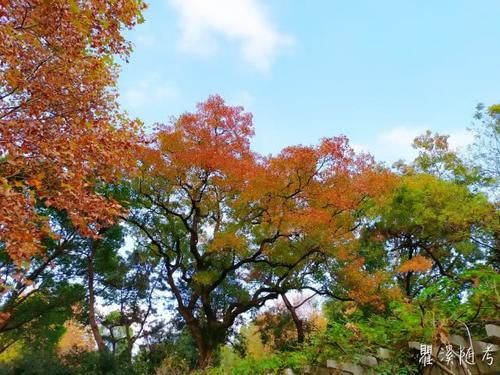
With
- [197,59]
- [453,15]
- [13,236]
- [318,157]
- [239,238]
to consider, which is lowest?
[13,236]

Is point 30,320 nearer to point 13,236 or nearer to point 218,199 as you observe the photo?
point 218,199

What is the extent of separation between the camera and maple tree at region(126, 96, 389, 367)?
11.0 m

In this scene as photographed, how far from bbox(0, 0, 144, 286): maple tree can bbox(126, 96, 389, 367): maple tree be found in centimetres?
638

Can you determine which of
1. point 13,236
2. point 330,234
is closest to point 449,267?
point 330,234

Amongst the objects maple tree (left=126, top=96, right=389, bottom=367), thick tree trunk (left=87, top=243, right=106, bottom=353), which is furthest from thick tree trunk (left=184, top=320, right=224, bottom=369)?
thick tree trunk (left=87, top=243, right=106, bottom=353)

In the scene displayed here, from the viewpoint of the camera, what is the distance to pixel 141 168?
12133 mm

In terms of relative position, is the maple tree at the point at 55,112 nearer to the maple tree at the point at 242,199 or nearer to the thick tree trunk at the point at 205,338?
the maple tree at the point at 242,199

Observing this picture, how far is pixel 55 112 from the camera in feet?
16.1

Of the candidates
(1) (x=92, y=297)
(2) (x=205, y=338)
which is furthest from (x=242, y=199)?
(1) (x=92, y=297)

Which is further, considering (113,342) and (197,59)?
(113,342)

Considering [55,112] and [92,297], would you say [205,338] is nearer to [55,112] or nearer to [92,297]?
[92,297]

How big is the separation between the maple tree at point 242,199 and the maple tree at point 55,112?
6384mm

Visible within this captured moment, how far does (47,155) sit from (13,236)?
81 cm

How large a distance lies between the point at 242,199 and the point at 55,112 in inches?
273
